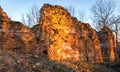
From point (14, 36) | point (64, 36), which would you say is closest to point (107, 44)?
point (64, 36)

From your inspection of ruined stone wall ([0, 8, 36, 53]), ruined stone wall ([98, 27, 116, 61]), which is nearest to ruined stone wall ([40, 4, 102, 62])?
ruined stone wall ([0, 8, 36, 53])

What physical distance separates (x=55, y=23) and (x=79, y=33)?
304cm

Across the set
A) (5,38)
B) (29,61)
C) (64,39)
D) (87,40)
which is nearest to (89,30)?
(87,40)

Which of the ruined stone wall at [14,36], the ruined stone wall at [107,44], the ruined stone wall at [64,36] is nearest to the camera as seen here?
the ruined stone wall at [14,36]

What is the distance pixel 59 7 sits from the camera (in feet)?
62.4

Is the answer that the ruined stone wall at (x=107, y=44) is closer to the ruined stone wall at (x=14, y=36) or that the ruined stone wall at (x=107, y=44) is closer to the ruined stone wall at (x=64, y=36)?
the ruined stone wall at (x=64, y=36)

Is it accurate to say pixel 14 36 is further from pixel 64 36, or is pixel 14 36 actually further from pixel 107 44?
pixel 107 44

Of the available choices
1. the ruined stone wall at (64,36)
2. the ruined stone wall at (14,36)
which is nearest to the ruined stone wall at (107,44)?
the ruined stone wall at (64,36)

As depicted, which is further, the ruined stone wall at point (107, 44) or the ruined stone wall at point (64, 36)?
the ruined stone wall at point (107, 44)

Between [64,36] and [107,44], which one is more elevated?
[64,36]

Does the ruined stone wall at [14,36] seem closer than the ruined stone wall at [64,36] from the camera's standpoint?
Yes

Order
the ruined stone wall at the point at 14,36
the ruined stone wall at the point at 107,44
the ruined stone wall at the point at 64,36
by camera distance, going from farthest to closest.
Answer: the ruined stone wall at the point at 107,44
the ruined stone wall at the point at 64,36
the ruined stone wall at the point at 14,36

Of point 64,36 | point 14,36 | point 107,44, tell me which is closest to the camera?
point 14,36

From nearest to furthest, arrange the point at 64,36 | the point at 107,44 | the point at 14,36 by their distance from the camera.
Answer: the point at 14,36 < the point at 64,36 < the point at 107,44
